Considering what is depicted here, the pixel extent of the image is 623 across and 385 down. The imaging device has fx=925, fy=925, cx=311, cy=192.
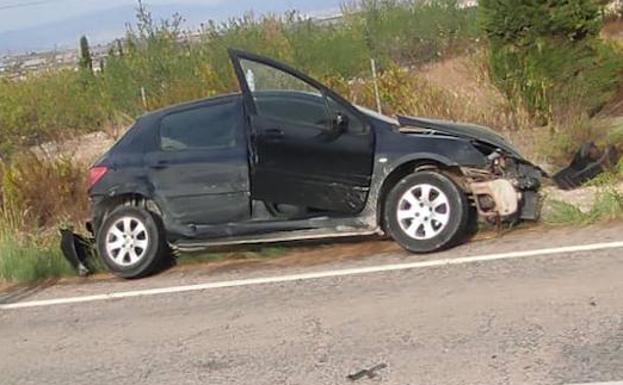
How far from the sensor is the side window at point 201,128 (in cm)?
832

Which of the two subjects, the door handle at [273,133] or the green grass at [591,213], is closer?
the door handle at [273,133]

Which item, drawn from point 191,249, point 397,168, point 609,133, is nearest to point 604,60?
point 609,133

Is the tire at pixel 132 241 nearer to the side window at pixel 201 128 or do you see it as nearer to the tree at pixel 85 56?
the side window at pixel 201 128

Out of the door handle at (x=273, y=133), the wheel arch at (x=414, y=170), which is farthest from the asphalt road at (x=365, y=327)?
the door handle at (x=273, y=133)

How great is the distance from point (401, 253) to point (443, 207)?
56 cm

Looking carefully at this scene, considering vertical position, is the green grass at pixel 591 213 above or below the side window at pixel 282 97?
below

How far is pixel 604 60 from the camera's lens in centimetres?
1331

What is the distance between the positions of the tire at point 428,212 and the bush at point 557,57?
569cm

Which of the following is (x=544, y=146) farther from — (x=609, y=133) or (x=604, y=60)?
(x=604, y=60)

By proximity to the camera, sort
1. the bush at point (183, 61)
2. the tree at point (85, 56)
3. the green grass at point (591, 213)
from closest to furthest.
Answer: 1. the green grass at point (591, 213)
2. the bush at point (183, 61)
3. the tree at point (85, 56)

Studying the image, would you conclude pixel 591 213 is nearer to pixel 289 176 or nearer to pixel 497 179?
pixel 497 179

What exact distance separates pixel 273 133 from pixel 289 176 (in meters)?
0.40

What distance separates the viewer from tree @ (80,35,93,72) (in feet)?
72.4

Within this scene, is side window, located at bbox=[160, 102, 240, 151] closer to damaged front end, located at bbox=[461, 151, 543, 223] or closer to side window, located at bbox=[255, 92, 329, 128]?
side window, located at bbox=[255, 92, 329, 128]
